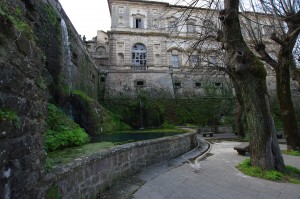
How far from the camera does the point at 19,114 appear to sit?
6.00 ft

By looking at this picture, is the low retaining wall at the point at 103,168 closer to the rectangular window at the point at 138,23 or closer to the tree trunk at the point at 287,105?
the tree trunk at the point at 287,105

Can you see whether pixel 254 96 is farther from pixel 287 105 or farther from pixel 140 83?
pixel 140 83

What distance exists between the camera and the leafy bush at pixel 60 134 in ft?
15.6

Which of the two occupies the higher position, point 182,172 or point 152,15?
point 152,15

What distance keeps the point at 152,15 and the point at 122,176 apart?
88.7 feet

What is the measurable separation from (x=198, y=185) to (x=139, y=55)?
2462cm

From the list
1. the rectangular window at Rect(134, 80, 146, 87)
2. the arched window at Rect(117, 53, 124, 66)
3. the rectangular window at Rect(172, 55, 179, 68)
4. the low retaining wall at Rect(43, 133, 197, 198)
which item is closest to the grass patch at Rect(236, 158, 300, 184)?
the low retaining wall at Rect(43, 133, 197, 198)

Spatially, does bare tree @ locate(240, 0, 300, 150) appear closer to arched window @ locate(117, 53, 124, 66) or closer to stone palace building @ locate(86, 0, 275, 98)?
stone palace building @ locate(86, 0, 275, 98)

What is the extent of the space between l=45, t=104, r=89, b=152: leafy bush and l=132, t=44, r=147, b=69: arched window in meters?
21.7

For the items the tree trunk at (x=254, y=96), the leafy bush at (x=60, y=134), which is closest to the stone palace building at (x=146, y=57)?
the leafy bush at (x=60, y=134)

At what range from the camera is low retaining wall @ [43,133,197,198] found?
2480 mm

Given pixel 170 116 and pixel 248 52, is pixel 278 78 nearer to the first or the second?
pixel 248 52

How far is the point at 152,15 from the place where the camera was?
91.4 ft

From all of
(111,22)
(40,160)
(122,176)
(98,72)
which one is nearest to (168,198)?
(122,176)
